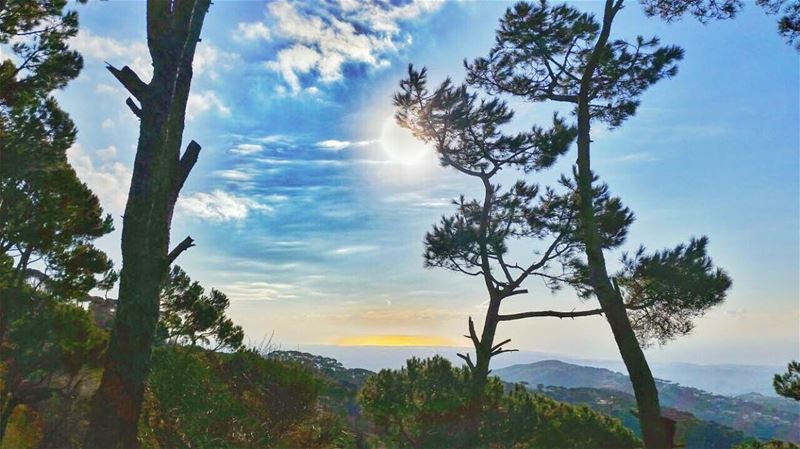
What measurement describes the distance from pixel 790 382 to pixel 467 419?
17.4 feet

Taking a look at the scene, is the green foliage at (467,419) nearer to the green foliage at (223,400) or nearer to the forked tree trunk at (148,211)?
the green foliage at (223,400)

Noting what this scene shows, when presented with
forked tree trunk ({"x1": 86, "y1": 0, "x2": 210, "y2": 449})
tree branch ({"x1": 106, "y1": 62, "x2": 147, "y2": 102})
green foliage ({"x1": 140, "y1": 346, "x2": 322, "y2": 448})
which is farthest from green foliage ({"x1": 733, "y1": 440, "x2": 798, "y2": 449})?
tree branch ({"x1": 106, "y1": 62, "x2": 147, "y2": 102})

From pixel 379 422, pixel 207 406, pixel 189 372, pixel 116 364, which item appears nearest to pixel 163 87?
pixel 116 364

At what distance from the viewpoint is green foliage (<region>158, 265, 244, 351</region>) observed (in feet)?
58.5

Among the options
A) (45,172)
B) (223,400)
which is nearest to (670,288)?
(223,400)

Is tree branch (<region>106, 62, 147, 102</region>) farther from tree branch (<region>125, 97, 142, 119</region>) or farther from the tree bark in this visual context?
the tree bark

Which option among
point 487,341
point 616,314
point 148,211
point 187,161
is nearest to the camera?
point 148,211

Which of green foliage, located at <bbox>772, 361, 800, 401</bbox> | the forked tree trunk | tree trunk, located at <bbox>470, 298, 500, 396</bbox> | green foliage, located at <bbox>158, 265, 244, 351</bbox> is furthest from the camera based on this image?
green foliage, located at <bbox>158, 265, 244, 351</bbox>


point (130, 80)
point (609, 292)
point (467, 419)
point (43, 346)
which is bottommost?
point (467, 419)

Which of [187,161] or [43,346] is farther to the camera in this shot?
[43,346]

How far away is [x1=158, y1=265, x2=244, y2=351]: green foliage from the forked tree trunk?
13.1m

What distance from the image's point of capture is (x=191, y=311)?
A: 739 inches

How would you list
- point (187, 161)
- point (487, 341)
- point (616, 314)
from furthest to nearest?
1. point (487, 341)
2. point (616, 314)
3. point (187, 161)

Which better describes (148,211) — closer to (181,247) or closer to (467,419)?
(181,247)
